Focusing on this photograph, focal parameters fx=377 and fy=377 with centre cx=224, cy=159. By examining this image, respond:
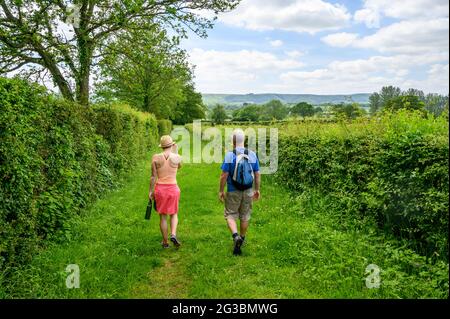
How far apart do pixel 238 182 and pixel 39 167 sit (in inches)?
141

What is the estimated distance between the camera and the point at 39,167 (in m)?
6.73

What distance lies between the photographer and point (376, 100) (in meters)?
12.0

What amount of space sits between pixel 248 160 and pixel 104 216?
426cm

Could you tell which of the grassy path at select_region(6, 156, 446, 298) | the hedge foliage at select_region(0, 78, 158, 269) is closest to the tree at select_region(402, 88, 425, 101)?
the grassy path at select_region(6, 156, 446, 298)

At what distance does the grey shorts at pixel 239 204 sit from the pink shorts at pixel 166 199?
106cm

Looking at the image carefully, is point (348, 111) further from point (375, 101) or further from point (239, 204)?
point (239, 204)

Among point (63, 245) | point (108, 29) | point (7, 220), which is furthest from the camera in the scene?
point (108, 29)

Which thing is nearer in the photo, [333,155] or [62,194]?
[62,194]

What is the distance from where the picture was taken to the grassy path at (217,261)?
5.18 metres

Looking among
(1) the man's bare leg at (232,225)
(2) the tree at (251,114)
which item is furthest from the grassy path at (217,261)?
(2) the tree at (251,114)

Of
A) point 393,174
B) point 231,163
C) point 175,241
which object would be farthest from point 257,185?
point 393,174
